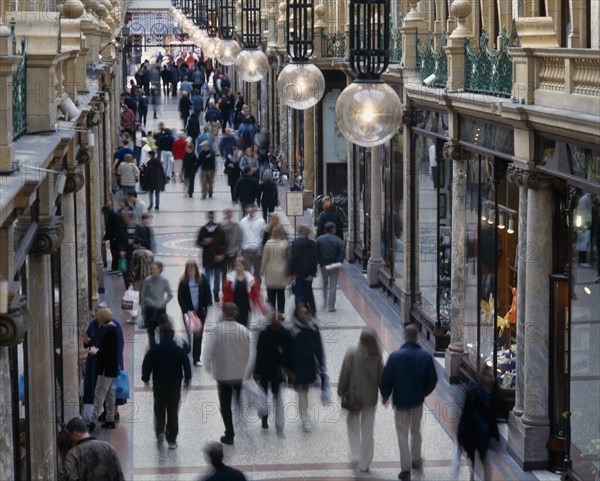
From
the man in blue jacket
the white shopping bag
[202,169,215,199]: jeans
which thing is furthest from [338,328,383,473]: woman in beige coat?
[202,169,215,199]: jeans

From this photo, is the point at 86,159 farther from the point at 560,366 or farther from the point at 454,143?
the point at 560,366

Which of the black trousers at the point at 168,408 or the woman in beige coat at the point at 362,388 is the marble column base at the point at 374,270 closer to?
the black trousers at the point at 168,408

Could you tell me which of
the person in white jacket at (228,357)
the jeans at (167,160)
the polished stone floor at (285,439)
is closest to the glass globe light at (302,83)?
the person in white jacket at (228,357)

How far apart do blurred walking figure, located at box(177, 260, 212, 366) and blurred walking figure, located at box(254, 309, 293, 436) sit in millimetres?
3175

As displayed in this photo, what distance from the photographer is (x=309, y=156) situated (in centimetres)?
3306

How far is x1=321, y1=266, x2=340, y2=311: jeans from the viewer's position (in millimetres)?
21281

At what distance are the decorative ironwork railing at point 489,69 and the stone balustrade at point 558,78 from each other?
2.50 ft

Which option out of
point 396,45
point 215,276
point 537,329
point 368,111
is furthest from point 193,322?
point 368,111

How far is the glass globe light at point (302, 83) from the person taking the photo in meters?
13.8

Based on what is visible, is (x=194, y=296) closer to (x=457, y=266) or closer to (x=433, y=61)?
(x=457, y=266)

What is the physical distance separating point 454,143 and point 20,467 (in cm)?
876

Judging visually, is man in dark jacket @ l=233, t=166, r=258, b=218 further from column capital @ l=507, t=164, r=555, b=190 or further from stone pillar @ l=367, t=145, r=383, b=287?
column capital @ l=507, t=164, r=555, b=190

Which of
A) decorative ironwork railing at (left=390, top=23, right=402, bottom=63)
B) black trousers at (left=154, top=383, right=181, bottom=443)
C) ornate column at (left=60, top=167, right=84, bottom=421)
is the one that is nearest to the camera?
ornate column at (left=60, top=167, right=84, bottom=421)

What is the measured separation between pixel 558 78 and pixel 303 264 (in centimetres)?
756
